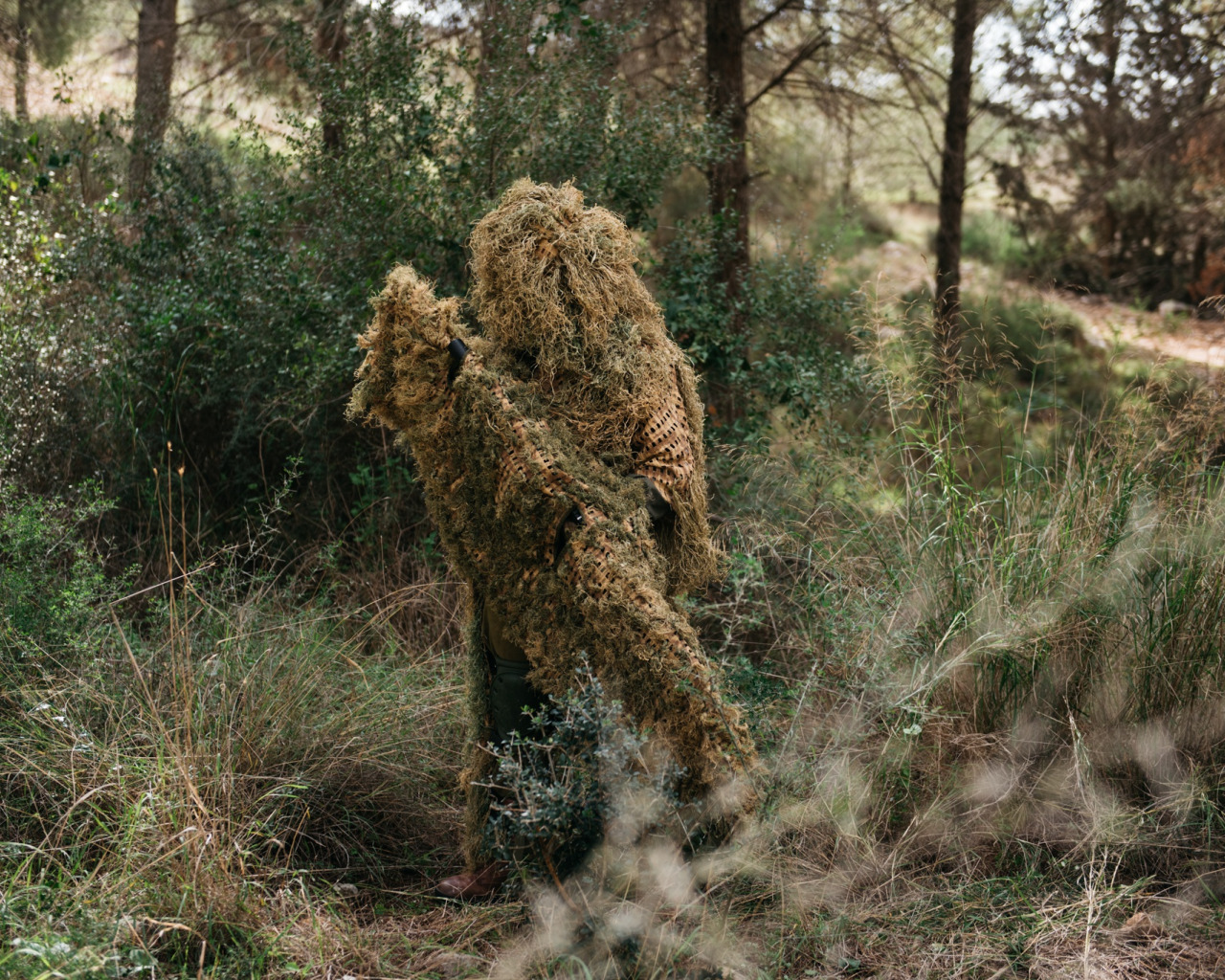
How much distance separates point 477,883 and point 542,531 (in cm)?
115

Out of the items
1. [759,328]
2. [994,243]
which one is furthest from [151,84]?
[994,243]

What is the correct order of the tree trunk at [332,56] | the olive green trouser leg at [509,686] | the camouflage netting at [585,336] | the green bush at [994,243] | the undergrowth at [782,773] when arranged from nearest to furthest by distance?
the undergrowth at [782,773]
the camouflage netting at [585,336]
the olive green trouser leg at [509,686]
the tree trunk at [332,56]
the green bush at [994,243]

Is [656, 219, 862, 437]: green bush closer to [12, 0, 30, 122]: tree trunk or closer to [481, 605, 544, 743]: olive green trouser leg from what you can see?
[481, 605, 544, 743]: olive green trouser leg

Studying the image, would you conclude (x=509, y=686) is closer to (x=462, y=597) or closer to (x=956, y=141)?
(x=462, y=597)

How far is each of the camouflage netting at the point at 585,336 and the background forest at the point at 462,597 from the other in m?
0.74

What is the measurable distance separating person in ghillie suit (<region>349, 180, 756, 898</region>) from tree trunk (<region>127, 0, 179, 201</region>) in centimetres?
392

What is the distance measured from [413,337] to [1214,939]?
2.84 metres

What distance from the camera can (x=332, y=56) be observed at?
671 cm

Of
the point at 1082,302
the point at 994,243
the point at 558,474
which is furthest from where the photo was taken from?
the point at 994,243

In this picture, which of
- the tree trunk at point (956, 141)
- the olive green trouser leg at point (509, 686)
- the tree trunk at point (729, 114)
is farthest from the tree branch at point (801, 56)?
the olive green trouser leg at point (509, 686)

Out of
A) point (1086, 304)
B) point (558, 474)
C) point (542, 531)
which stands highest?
point (1086, 304)

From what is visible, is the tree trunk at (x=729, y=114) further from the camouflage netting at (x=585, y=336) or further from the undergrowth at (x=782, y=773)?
the camouflage netting at (x=585, y=336)

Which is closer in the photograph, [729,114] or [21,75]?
[729,114]

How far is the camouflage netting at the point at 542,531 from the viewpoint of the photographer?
8.83 feet
